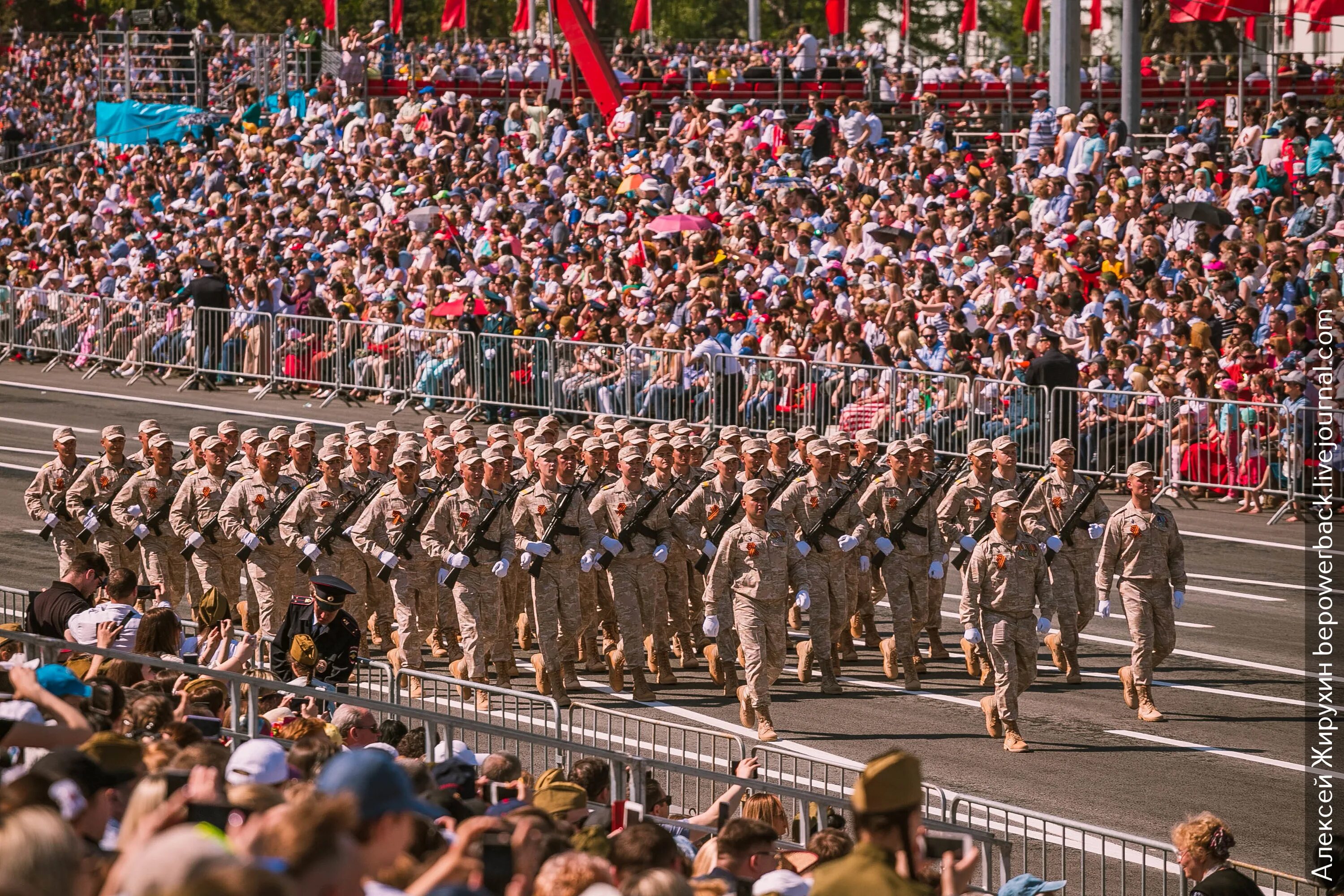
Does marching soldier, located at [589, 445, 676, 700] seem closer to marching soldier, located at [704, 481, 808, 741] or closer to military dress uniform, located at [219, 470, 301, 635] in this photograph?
marching soldier, located at [704, 481, 808, 741]

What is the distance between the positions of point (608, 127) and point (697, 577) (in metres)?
16.8

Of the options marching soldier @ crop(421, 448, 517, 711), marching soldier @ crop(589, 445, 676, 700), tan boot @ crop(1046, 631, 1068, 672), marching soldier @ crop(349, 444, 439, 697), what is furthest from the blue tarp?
tan boot @ crop(1046, 631, 1068, 672)

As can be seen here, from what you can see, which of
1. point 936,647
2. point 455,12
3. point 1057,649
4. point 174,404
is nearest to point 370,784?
point 1057,649

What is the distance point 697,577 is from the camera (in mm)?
15695

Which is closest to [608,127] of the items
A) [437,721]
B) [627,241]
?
[627,241]

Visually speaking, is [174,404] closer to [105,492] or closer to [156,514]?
[105,492]

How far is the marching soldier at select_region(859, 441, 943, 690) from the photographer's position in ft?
50.1

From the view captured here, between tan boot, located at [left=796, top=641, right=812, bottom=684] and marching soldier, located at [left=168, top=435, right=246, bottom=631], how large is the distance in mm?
4533

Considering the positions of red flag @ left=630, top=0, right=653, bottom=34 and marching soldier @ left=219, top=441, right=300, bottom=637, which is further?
red flag @ left=630, top=0, right=653, bottom=34

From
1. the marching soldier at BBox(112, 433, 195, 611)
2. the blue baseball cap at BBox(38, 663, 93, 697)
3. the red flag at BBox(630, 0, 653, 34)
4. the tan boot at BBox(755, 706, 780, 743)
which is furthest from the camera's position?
the red flag at BBox(630, 0, 653, 34)

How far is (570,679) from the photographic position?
1483cm

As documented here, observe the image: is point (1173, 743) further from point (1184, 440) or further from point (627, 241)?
point (627, 241)

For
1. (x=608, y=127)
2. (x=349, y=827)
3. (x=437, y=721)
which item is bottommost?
(x=437, y=721)

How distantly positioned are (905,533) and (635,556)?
7.17 ft
